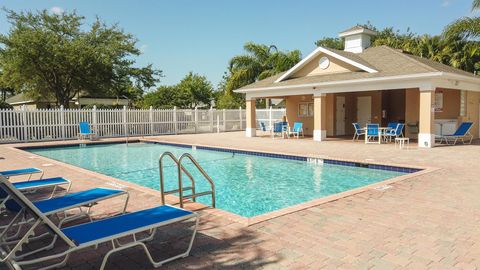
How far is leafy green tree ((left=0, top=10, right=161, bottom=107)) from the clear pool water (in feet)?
44.8

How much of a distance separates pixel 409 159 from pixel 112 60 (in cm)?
2617

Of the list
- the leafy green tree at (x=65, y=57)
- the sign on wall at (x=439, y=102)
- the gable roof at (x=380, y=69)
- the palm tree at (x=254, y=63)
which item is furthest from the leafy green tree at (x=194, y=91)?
the sign on wall at (x=439, y=102)

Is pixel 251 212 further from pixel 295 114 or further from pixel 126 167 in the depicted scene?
pixel 295 114

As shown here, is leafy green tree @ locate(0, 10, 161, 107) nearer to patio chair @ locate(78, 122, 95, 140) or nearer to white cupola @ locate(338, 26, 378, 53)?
patio chair @ locate(78, 122, 95, 140)

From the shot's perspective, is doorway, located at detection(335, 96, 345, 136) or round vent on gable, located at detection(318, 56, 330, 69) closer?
round vent on gable, located at detection(318, 56, 330, 69)

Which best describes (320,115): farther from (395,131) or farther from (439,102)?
(439,102)

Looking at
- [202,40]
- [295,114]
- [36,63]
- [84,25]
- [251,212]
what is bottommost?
[251,212]

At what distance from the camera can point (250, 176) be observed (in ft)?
34.3

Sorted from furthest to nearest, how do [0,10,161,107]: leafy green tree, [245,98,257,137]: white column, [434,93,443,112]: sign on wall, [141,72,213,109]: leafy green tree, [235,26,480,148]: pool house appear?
[141,72,213,109]: leafy green tree < [0,10,161,107]: leafy green tree < [245,98,257,137]: white column < [434,93,443,112]: sign on wall < [235,26,480,148]: pool house

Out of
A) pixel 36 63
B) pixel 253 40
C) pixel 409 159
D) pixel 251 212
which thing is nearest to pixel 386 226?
pixel 251 212

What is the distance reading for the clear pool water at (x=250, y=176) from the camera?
7886 mm

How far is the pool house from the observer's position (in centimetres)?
1448

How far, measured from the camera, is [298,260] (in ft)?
12.0

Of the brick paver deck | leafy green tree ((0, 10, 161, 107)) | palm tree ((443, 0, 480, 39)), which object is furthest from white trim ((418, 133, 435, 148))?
leafy green tree ((0, 10, 161, 107))
